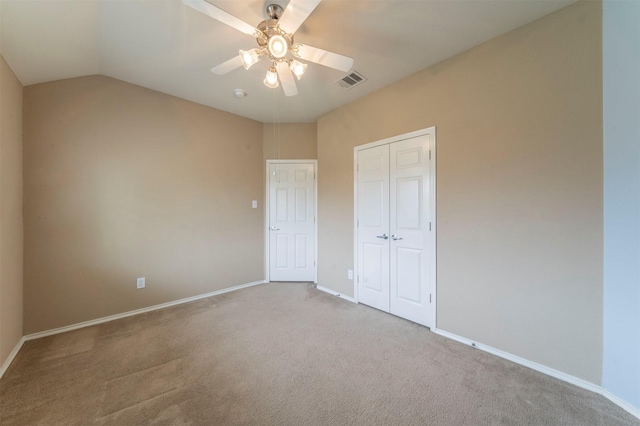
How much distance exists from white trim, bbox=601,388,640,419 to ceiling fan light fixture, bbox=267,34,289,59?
3144mm

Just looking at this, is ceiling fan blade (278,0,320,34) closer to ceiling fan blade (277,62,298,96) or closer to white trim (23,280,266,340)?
ceiling fan blade (277,62,298,96)

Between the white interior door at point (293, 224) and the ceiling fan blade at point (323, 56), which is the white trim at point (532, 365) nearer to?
the white interior door at point (293, 224)

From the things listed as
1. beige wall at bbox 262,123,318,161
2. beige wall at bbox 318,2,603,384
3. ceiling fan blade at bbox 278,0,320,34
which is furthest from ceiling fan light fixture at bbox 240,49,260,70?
beige wall at bbox 262,123,318,161

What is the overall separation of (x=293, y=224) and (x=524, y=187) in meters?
3.04

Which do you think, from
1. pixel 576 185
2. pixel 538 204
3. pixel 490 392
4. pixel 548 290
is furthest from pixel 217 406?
pixel 576 185

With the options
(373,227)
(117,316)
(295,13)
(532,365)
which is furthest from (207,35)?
(532,365)

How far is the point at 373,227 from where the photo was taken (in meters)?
3.04

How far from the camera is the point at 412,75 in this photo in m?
2.60

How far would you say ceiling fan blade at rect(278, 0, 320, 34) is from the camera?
1.30 metres

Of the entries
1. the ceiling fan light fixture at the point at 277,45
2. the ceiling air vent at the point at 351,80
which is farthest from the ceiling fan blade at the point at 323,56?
the ceiling air vent at the point at 351,80

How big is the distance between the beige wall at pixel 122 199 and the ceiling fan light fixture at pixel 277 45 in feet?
7.26

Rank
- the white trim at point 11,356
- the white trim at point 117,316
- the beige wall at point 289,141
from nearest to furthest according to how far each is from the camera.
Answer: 1. the white trim at point 11,356
2. the white trim at point 117,316
3. the beige wall at point 289,141

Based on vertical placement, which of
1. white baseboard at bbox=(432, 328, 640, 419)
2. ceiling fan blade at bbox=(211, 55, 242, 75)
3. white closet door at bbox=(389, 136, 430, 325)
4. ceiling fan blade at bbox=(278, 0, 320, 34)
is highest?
ceiling fan blade at bbox=(278, 0, 320, 34)

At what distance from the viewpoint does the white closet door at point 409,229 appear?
2.54m
